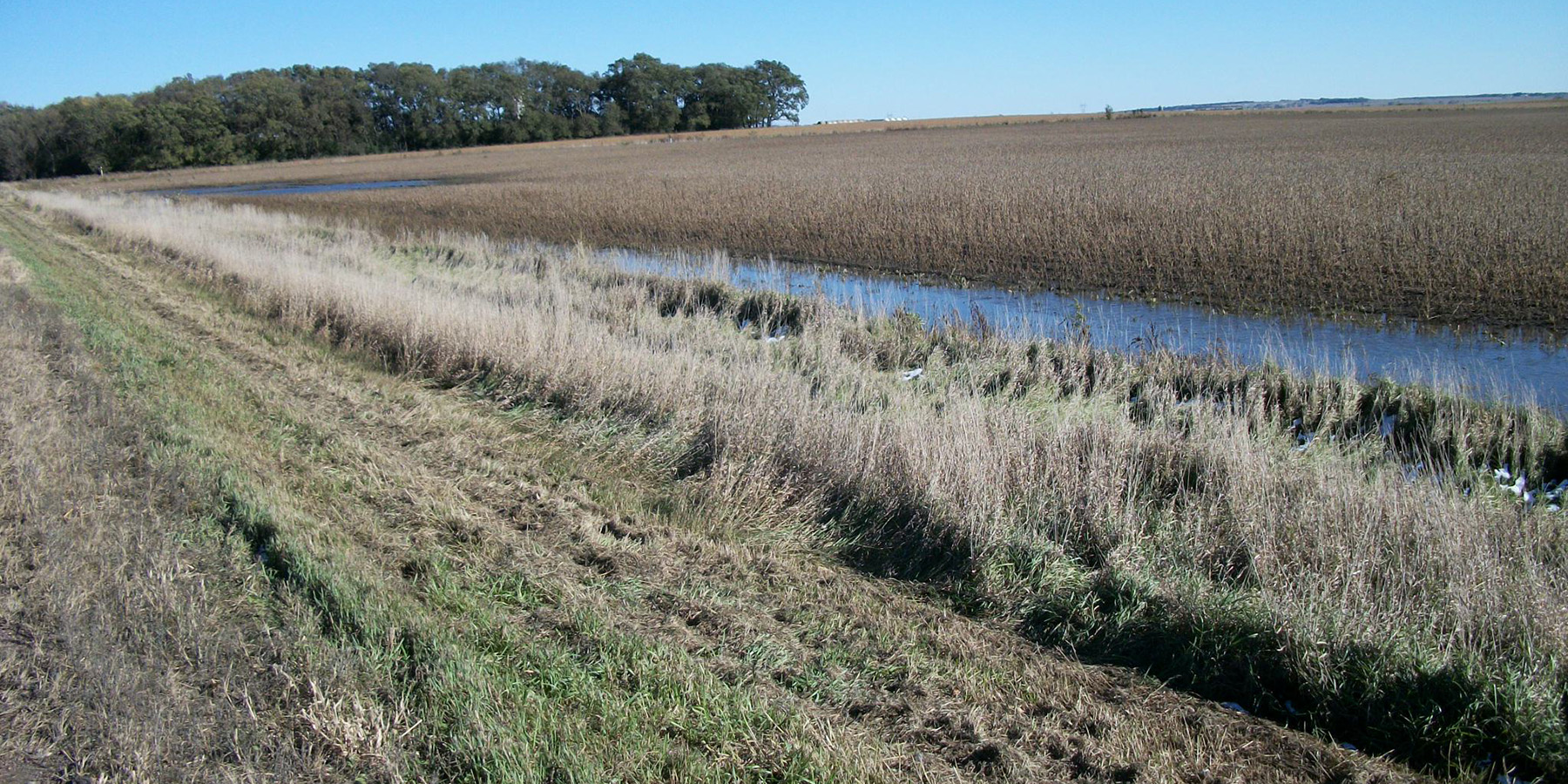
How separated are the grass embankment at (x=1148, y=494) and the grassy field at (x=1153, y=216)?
5.64 metres

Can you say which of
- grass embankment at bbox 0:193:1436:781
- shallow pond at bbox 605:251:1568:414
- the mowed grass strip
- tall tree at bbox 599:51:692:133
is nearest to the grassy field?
shallow pond at bbox 605:251:1568:414

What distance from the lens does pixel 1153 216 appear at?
19.6 meters

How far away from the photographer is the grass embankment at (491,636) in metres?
3.43

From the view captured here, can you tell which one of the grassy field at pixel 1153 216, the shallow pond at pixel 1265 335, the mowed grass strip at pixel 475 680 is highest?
the grassy field at pixel 1153 216

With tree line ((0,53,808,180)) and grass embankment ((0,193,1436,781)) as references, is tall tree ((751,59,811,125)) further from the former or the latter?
grass embankment ((0,193,1436,781))

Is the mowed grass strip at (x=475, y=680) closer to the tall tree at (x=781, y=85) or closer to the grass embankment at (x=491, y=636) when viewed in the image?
the grass embankment at (x=491, y=636)

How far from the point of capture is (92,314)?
484 inches

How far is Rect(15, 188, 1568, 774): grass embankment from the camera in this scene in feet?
12.6

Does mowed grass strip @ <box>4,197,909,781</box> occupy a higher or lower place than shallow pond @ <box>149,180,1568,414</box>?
lower

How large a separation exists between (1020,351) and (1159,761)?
6982 millimetres

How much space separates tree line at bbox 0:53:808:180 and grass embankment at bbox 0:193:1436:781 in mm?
103042

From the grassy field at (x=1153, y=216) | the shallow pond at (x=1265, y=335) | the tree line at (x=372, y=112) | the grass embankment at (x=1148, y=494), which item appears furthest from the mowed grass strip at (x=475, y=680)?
the tree line at (x=372, y=112)

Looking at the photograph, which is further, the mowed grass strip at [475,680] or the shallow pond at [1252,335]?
Result: the shallow pond at [1252,335]

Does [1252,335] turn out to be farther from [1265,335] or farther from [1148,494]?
[1148,494]
